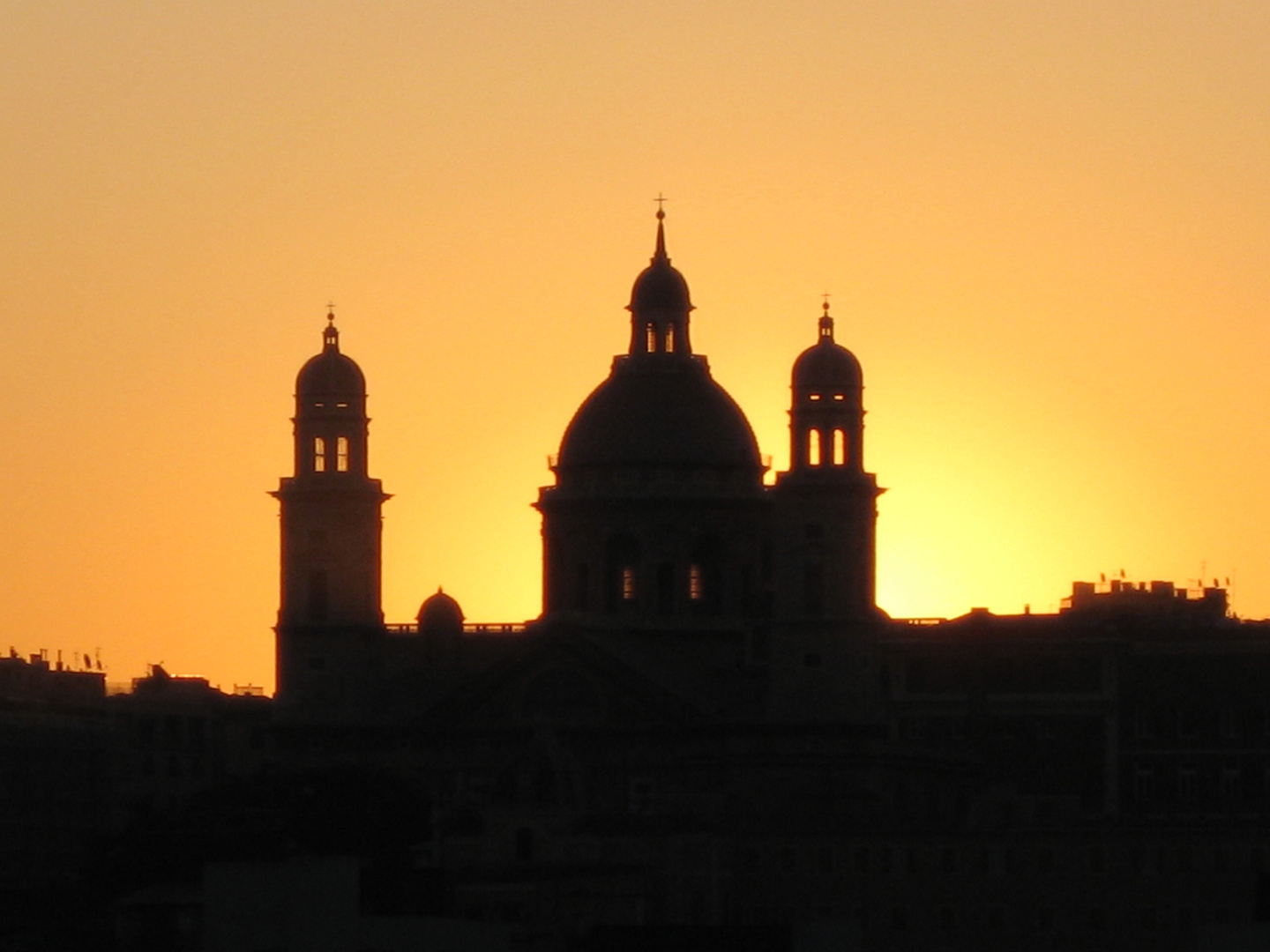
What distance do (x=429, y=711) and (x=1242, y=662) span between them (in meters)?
24.5

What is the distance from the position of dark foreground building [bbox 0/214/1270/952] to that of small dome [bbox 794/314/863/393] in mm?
75

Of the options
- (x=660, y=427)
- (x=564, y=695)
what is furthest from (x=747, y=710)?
(x=660, y=427)

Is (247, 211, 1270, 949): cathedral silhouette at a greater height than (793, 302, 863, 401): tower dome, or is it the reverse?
(793, 302, 863, 401): tower dome

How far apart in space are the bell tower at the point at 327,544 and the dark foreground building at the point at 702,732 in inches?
3.4

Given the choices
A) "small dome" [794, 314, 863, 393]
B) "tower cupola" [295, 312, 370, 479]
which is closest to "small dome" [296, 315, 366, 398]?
"tower cupola" [295, 312, 370, 479]

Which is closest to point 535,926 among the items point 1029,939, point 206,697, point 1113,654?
A: point 1029,939

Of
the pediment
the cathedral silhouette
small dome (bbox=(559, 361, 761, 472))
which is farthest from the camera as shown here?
small dome (bbox=(559, 361, 761, 472))

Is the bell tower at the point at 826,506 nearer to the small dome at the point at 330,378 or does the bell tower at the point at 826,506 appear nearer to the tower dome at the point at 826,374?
the tower dome at the point at 826,374

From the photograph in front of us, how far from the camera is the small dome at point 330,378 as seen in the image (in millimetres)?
A: 175875

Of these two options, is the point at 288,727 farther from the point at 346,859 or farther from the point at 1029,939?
the point at 346,859

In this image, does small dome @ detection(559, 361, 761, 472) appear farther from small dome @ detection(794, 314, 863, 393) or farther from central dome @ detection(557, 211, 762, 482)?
small dome @ detection(794, 314, 863, 393)

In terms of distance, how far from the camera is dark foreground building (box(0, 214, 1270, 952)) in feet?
532

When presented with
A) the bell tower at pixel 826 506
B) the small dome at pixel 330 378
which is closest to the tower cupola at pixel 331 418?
the small dome at pixel 330 378

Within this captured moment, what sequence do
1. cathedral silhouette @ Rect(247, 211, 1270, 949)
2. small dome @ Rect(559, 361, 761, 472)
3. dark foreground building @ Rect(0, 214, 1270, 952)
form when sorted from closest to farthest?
dark foreground building @ Rect(0, 214, 1270, 952), cathedral silhouette @ Rect(247, 211, 1270, 949), small dome @ Rect(559, 361, 761, 472)
